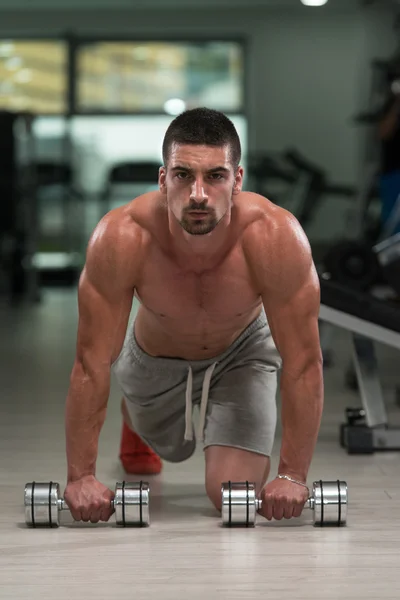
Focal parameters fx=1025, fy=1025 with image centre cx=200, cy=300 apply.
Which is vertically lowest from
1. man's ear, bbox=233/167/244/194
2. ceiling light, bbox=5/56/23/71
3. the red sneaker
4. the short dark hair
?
the red sneaker

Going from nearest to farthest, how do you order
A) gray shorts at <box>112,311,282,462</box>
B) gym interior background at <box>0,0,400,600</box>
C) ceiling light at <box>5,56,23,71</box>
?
gray shorts at <box>112,311,282,462</box>, gym interior background at <box>0,0,400,600</box>, ceiling light at <box>5,56,23,71</box>

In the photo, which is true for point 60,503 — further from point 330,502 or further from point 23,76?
point 23,76

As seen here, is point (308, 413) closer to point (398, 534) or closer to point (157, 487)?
point (398, 534)

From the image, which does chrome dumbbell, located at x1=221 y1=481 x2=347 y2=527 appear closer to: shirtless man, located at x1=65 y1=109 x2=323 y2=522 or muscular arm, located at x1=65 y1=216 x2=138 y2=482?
shirtless man, located at x1=65 y1=109 x2=323 y2=522

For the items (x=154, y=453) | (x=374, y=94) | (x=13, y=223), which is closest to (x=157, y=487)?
(x=154, y=453)

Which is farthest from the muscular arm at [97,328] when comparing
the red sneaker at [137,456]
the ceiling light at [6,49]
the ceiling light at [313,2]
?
the ceiling light at [6,49]

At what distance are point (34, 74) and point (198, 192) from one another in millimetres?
9953

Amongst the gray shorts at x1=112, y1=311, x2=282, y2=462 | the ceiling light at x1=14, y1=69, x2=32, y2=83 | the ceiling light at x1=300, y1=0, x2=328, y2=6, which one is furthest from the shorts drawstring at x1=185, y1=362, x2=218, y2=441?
the ceiling light at x1=14, y1=69, x2=32, y2=83

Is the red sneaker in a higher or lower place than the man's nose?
lower

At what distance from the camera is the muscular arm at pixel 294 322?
2.07m

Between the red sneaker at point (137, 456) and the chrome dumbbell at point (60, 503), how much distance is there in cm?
56

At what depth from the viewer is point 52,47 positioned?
11359 millimetres

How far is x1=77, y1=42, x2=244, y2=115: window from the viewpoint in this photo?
37.6ft

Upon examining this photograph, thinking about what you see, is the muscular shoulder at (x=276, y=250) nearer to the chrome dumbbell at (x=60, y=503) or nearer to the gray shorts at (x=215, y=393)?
the gray shorts at (x=215, y=393)
